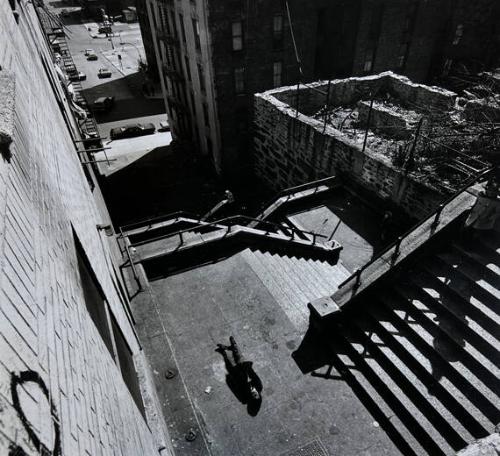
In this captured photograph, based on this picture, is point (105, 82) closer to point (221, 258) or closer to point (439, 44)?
point (439, 44)

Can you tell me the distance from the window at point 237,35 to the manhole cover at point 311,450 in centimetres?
2037

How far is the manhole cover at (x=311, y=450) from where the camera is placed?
24.2ft

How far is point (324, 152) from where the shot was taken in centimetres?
1602

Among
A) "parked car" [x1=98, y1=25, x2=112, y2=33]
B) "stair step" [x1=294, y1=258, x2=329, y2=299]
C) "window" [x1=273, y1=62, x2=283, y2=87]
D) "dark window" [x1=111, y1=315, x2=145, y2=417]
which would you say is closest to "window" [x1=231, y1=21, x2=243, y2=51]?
"window" [x1=273, y1=62, x2=283, y2=87]

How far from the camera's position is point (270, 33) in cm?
2170

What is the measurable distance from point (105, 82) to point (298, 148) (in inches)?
1409

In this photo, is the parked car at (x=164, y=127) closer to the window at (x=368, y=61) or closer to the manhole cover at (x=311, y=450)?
the window at (x=368, y=61)

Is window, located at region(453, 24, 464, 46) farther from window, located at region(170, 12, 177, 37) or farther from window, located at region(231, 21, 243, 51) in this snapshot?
window, located at region(170, 12, 177, 37)

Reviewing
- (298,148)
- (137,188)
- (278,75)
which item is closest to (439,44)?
(278,75)

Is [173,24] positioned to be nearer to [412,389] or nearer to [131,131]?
[131,131]

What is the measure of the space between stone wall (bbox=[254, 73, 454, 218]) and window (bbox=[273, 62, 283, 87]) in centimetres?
464

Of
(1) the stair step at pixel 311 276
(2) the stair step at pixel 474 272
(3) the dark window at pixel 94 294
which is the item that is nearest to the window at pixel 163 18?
(1) the stair step at pixel 311 276

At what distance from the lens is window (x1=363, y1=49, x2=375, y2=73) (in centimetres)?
2514

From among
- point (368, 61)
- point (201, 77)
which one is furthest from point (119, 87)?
point (368, 61)
